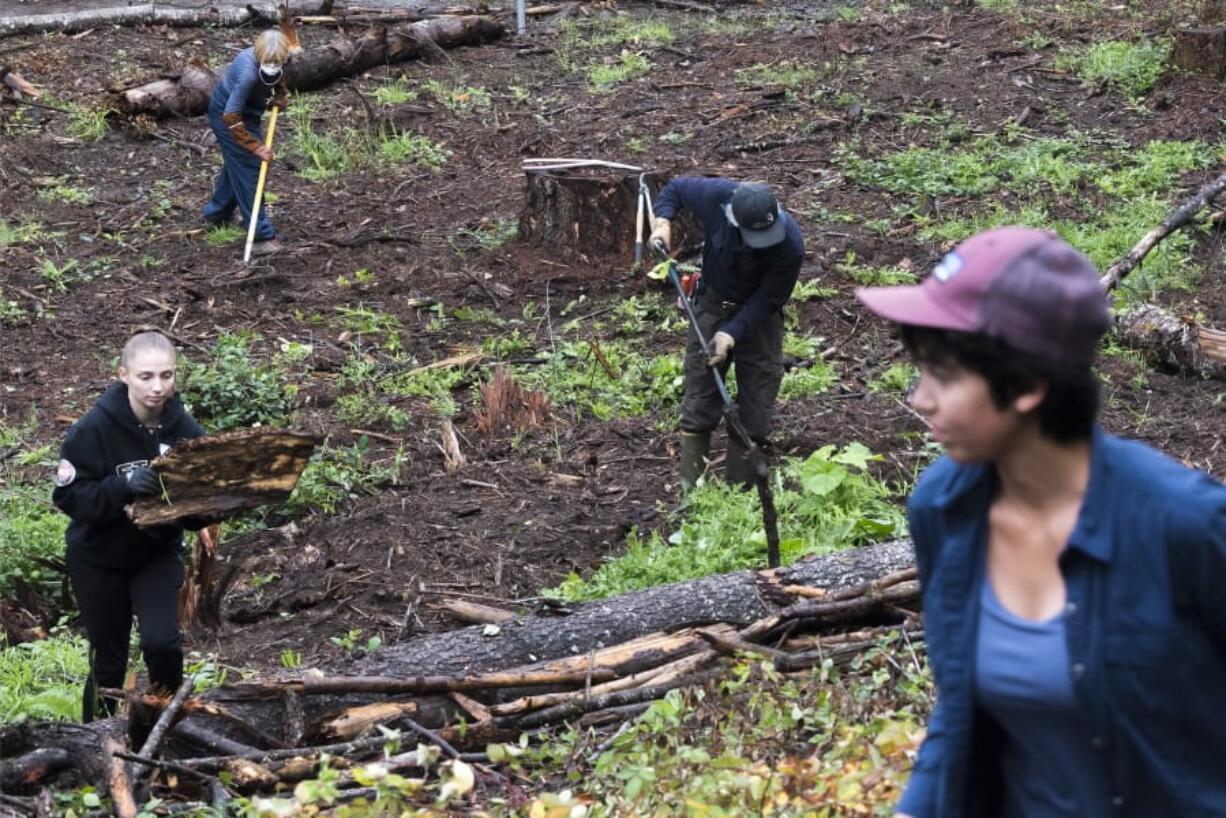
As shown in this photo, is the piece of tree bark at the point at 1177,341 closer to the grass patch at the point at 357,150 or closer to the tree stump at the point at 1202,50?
the tree stump at the point at 1202,50

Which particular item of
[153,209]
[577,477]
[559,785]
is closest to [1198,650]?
[559,785]

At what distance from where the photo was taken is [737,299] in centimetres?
773

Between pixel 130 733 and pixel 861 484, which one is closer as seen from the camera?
pixel 130 733

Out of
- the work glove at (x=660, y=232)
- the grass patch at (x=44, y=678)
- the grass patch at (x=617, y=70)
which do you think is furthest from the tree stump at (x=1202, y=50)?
the grass patch at (x=44, y=678)

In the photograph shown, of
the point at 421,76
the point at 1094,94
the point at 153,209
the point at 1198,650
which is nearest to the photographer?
the point at 1198,650

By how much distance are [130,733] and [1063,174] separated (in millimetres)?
9659

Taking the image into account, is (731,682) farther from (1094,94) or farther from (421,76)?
(421,76)

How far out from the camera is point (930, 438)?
8594 millimetres

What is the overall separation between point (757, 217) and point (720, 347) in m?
0.76

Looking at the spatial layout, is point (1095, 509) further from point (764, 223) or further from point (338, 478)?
point (338, 478)

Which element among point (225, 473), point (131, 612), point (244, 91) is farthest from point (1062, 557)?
point (244, 91)

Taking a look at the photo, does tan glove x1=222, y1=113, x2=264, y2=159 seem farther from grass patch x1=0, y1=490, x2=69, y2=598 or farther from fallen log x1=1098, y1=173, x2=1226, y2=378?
fallen log x1=1098, y1=173, x2=1226, y2=378

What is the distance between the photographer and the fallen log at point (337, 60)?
1536cm

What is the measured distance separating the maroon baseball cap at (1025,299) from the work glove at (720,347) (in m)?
5.40
